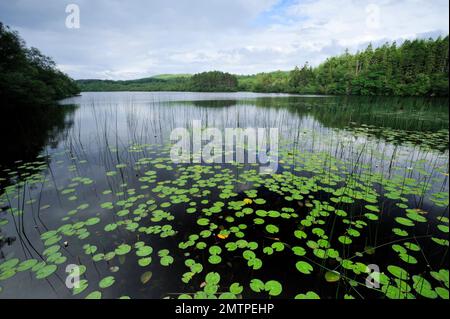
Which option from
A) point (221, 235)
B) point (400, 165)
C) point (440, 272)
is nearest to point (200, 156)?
point (221, 235)

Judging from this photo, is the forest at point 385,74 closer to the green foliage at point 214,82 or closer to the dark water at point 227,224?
the green foliage at point 214,82

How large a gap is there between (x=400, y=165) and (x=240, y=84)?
248ft

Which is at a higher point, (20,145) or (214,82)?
(214,82)

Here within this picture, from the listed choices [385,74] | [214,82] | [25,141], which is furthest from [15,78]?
[214,82]

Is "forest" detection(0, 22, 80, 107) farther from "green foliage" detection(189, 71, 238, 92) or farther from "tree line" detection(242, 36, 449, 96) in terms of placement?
"green foliage" detection(189, 71, 238, 92)

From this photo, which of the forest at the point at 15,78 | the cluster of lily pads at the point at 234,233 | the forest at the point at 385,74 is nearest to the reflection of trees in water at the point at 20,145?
Answer: the cluster of lily pads at the point at 234,233

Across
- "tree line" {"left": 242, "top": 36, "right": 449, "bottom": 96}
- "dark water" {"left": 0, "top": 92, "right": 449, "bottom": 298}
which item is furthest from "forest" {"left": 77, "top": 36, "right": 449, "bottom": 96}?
"dark water" {"left": 0, "top": 92, "right": 449, "bottom": 298}

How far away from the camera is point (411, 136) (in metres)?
6.89

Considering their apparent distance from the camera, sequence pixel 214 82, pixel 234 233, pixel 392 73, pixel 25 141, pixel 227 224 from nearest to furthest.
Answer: pixel 234 233
pixel 227 224
pixel 25 141
pixel 392 73
pixel 214 82

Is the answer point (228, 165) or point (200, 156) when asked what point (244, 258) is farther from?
point (200, 156)

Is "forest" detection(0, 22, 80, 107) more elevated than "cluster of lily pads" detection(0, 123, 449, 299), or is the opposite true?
"forest" detection(0, 22, 80, 107)

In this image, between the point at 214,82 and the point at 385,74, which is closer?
the point at 385,74

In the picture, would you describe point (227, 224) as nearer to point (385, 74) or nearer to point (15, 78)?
point (15, 78)
